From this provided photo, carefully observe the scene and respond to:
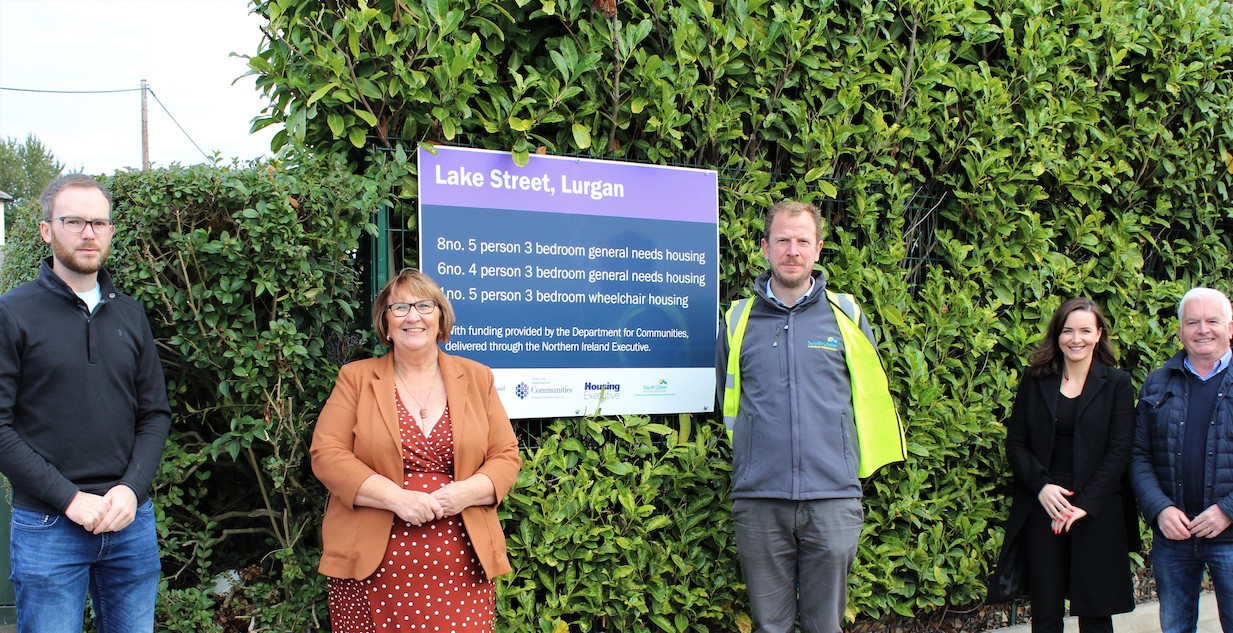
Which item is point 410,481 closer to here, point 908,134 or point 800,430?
point 800,430

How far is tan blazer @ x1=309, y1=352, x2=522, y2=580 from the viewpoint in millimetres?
2807

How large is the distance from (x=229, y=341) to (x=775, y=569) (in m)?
2.20

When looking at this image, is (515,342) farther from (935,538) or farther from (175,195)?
(935,538)

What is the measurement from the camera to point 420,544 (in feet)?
9.34

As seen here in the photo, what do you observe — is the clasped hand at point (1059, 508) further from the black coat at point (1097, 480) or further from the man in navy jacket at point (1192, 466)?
the man in navy jacket at point (1192, 466)


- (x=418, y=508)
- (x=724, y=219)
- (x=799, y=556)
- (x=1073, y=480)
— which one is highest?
(x=724, y=219)

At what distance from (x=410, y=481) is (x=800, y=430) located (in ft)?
4.85

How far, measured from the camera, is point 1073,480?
151 inches

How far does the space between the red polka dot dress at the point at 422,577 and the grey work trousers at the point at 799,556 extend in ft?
3.68

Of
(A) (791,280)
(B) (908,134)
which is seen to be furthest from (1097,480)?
(B) (908,134)

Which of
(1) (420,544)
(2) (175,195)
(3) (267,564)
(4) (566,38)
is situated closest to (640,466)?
(1) (420,544)

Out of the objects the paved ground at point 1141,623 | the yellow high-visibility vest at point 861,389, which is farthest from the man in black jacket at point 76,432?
the paved ground at point 1141,623

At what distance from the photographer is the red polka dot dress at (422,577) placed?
283 cm


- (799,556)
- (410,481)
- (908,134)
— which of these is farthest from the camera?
(908,134)
